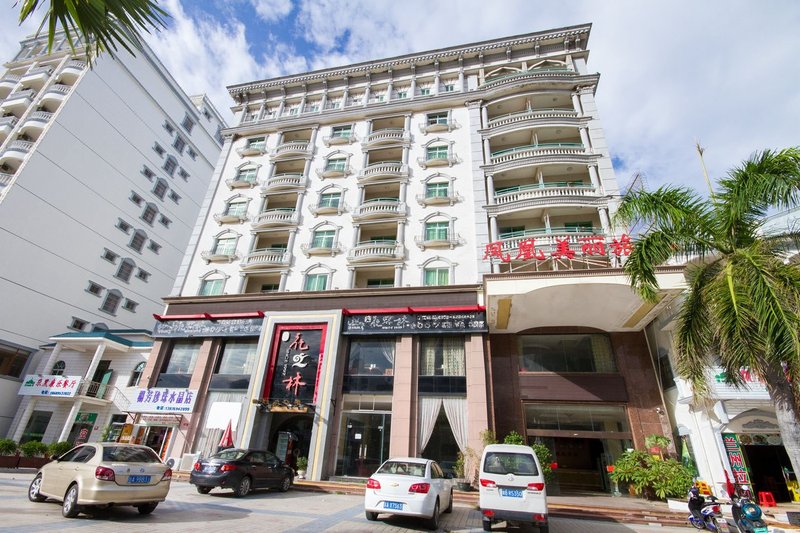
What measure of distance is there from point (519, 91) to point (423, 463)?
23927 millimetres

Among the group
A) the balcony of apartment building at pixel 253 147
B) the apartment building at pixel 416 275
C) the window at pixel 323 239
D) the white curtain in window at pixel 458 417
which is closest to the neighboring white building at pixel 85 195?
the apartment building at pixel 416 275

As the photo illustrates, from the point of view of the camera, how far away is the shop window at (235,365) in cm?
2042

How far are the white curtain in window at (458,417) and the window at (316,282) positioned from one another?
29.7ft

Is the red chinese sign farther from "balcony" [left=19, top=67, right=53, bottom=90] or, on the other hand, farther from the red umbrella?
"balcony" [left=19, top=67, right=53, bottom=90]

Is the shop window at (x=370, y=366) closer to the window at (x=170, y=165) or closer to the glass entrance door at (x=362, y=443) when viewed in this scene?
the glass entrance door at (x=362, y=443)

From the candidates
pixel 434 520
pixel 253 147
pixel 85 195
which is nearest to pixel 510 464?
pixel 434 520

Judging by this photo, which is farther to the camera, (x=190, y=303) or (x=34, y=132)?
(x=34, y=132)

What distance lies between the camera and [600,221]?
20.9 meters

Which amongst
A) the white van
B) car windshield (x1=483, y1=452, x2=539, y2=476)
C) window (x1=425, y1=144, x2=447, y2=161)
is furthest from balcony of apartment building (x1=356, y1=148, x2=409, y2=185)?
the white van

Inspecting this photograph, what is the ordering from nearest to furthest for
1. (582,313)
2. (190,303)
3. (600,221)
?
(582,313) < (600,221) < (190,303)

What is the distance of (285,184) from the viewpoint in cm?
2614

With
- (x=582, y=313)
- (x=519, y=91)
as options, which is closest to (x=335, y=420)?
(x=582, y=313)

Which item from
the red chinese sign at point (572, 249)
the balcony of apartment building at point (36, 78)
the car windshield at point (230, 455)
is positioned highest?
the balcony of apartment building at point (36, 78)

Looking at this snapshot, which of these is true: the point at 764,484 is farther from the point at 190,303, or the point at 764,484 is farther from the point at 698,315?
the point at 190,303
